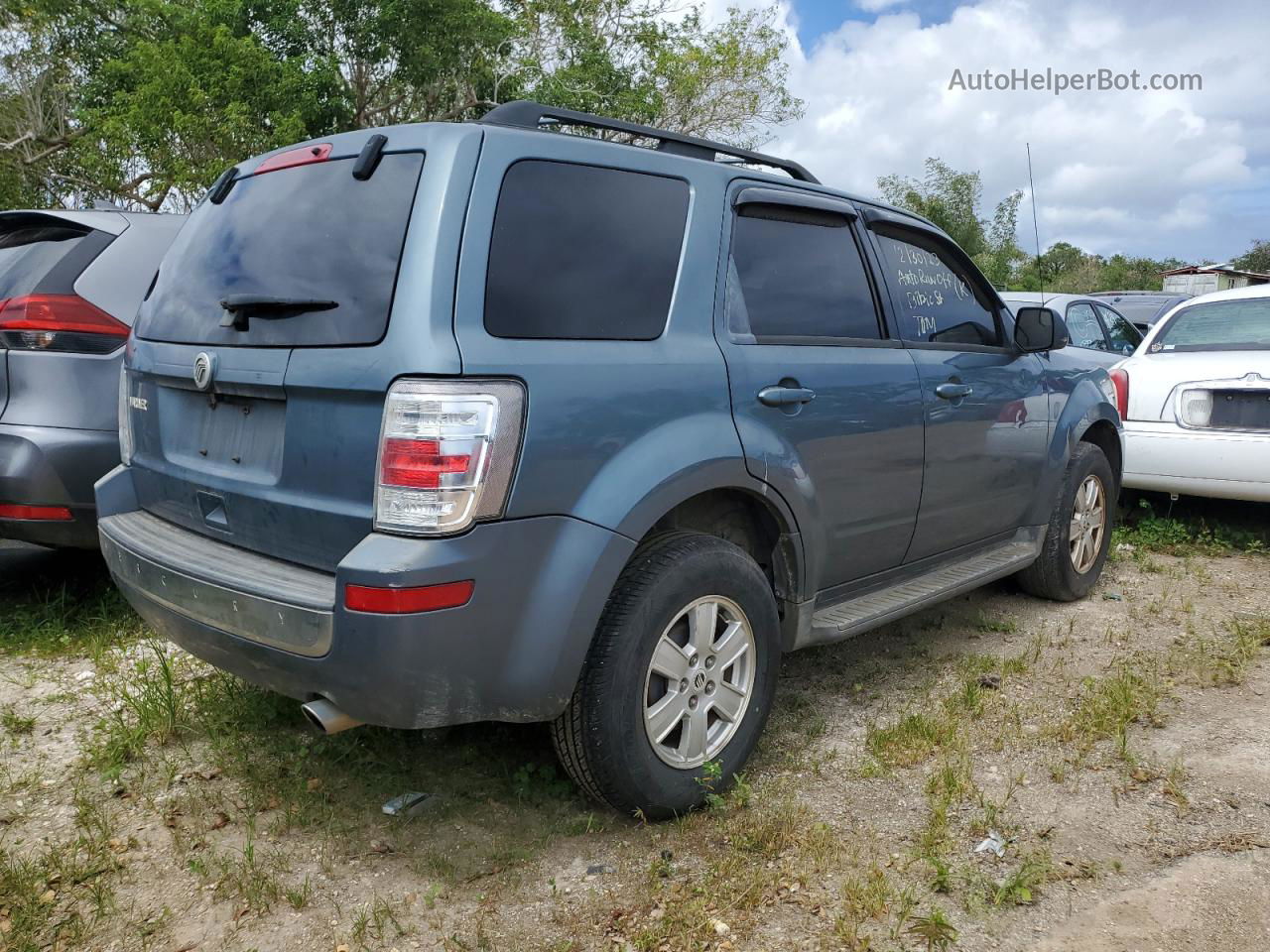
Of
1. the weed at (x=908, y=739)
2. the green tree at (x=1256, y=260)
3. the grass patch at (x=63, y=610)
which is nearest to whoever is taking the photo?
the weed at (x=908, y=739)

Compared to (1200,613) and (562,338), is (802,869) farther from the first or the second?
(1200,613)

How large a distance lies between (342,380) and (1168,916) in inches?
93.7

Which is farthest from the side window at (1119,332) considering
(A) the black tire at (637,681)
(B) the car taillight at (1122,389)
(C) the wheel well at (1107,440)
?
(A) the black tire at (637,681)

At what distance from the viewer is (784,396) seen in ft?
10.2

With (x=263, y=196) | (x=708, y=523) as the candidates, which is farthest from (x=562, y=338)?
(x=263, y=196)

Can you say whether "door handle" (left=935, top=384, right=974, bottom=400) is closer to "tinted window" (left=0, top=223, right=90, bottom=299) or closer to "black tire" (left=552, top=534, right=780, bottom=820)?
"black tire" (left=552, top=534, right=780, bottom=820)

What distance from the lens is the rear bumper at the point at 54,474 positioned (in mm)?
3857

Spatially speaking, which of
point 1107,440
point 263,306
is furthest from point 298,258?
point 1107,440

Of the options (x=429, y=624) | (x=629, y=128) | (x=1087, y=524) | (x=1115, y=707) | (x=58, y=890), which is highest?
(x=629, y=128)

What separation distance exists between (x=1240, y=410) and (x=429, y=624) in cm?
537

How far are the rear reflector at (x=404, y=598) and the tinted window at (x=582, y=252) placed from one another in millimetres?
617

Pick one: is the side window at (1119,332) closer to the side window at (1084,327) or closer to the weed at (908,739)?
the side window at (1084,327)

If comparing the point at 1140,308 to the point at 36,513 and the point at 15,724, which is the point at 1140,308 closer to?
the point at 36,513

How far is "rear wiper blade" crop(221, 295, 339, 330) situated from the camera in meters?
2.59
